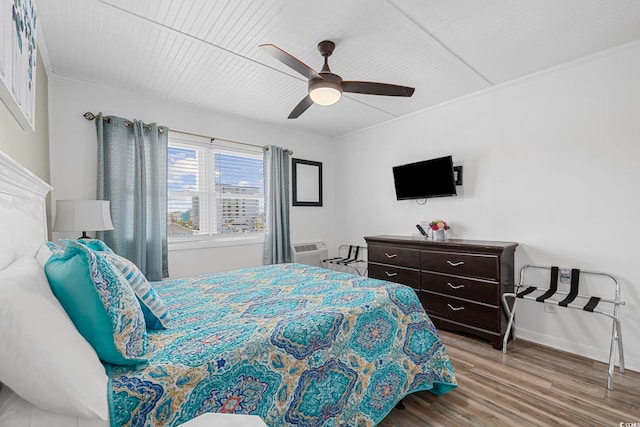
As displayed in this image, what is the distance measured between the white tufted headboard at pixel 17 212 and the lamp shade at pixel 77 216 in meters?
0.49

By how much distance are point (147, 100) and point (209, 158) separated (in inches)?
34.9

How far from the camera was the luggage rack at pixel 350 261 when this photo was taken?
436cm

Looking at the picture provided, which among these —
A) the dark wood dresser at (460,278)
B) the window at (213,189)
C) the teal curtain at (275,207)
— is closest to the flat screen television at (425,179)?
the dark wood dresser at (460,278)

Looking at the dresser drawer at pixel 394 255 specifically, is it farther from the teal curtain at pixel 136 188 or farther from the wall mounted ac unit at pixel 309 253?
the teal curtain at pixel 136 188

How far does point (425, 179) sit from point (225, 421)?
334cm

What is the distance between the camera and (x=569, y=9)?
1.92 m

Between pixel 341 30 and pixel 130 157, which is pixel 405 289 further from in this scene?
pixel 130 157

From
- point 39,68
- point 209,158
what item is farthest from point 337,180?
point 39,68

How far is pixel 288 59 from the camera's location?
6.18ft

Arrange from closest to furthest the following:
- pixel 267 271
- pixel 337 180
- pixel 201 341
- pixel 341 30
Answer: pixel 201 341, pixel 341 30, pixel 267 271, pixel 337 180

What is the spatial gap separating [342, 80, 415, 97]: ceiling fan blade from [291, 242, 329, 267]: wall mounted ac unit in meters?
2.64

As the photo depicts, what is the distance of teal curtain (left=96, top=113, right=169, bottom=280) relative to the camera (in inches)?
114

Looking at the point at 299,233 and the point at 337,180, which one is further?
the point at 337,180

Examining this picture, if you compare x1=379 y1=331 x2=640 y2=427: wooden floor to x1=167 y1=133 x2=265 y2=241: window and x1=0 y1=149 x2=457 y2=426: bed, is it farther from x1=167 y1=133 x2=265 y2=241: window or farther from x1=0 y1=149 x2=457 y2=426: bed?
x1=167 y1=133 x2=265 y2=241: window
